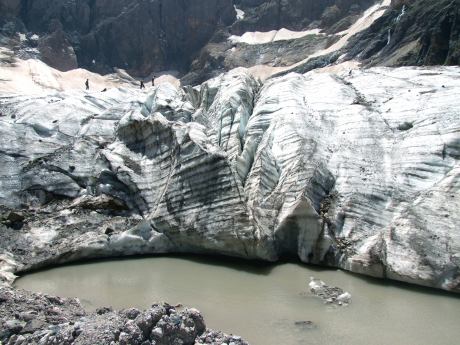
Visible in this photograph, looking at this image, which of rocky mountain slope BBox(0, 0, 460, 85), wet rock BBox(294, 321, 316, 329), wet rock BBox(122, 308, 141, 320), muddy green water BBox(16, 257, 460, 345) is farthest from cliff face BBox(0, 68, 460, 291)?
rocky mountain slope BBox(0, 0, 460, 85)

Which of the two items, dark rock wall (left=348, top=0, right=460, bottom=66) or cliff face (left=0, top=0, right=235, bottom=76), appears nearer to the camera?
dark rock wall (left=348, top=0, right=460, bottom=66)

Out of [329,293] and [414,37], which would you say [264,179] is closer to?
[329,293]

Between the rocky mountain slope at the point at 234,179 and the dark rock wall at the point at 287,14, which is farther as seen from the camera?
the dark rock wall at the point at 287,14

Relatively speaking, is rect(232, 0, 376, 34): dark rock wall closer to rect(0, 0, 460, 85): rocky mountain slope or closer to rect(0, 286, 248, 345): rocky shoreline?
rect(0, 0, 460, 85): rocky mountain slope

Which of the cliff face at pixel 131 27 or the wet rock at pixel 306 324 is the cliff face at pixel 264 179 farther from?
the cliff face at pixel 131 27

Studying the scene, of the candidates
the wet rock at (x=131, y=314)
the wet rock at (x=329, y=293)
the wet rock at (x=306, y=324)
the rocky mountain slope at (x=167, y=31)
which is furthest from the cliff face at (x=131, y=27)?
the wet rock at (x=131, y=314)
